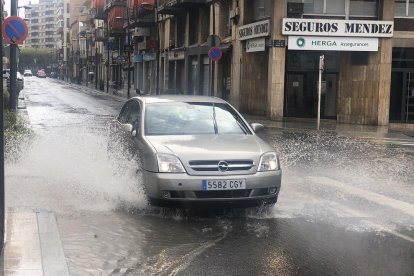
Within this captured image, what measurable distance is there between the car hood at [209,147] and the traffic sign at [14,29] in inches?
364

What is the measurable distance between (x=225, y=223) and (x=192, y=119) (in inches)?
70.7

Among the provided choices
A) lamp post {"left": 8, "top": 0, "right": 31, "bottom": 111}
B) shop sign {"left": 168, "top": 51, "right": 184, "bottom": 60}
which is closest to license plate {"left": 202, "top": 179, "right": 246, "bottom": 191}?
lamp post {"left": 8, "top": 0, "right": 31, "bottom": 111}

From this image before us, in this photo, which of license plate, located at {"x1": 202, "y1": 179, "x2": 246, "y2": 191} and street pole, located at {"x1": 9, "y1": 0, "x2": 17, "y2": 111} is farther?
street pole, located at {"x1": 9, "y1": 0, "x2": 17, "y2": 111}

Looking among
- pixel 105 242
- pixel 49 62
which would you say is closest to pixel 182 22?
pixel 105 242

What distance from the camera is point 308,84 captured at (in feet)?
83.7

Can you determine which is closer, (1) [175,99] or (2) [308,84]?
(1) [175,99]

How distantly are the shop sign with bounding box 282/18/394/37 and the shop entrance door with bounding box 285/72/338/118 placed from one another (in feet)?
6.76

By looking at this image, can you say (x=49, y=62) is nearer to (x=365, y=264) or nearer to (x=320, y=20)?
(x=320, y=20)

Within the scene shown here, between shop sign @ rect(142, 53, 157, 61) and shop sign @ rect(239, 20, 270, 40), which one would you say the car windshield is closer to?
shop sign @ rect(239, 20, 270, 40)

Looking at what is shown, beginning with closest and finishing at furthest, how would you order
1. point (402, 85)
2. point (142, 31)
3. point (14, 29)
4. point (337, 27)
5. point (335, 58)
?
1. point (14, 29)
2. point (337, 27)
3. point (402, 85)
4. point (335, 58)
5. point (142, 31)

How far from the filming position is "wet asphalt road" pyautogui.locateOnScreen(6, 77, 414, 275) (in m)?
5.13

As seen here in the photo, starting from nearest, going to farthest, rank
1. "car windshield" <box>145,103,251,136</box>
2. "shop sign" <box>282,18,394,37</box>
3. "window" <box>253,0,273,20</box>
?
1. "car windshield" <box>145,103,251,136</box>
2. "shop sign" <box>282,18,394,37</box>
3. "window" <box>253,0,273,20</box>

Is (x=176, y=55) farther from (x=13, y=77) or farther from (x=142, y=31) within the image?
(x=13, y=77)

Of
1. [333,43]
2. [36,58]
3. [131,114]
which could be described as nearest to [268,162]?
[131,114]
